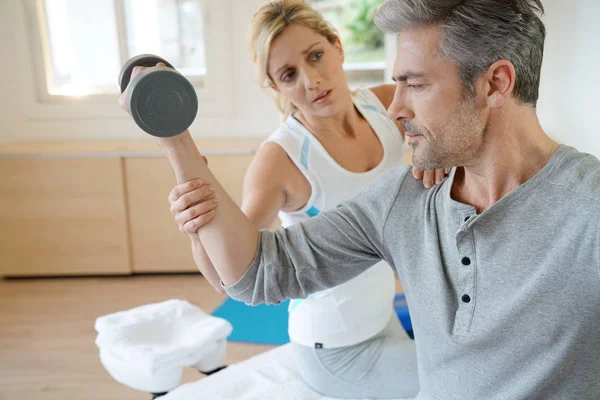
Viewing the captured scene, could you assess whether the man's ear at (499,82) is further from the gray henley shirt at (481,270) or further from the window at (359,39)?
the window at (359,39)

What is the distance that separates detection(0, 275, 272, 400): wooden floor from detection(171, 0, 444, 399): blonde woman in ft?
3.62

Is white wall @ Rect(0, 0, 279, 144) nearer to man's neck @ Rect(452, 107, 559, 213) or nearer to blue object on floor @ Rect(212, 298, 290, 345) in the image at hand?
blue object on floor @ Rect(212, 298, 290, 345)

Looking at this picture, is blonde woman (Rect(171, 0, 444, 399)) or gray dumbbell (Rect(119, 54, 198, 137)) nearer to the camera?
gray dumbbell (Rect(119, 54, 198, 137))

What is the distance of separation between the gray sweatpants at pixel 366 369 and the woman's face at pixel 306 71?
63 centimetres

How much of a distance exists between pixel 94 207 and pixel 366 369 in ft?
7.94

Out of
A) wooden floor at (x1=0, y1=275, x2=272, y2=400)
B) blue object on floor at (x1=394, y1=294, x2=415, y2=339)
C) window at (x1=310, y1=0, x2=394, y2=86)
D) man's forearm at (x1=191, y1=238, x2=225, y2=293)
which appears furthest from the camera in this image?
window at (x1=310, y1=0, x2=394, y2=86)

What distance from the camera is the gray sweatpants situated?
1.57 meters

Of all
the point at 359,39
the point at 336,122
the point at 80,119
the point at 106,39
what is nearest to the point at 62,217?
the point at 80,119

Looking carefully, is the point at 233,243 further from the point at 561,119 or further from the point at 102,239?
the point at 102,239

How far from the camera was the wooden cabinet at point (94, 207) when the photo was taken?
11.4 feet

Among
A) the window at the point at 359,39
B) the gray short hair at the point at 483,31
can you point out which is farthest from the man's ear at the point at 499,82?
the window at the point at 359,39

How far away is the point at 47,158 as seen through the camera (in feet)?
11.5

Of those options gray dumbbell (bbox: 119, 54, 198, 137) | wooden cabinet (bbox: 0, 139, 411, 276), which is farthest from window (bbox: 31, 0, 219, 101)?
gray dumbbell (bbox: 119, 54, 198, 137)

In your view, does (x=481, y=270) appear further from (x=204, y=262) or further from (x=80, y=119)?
(x=80, y=119)
